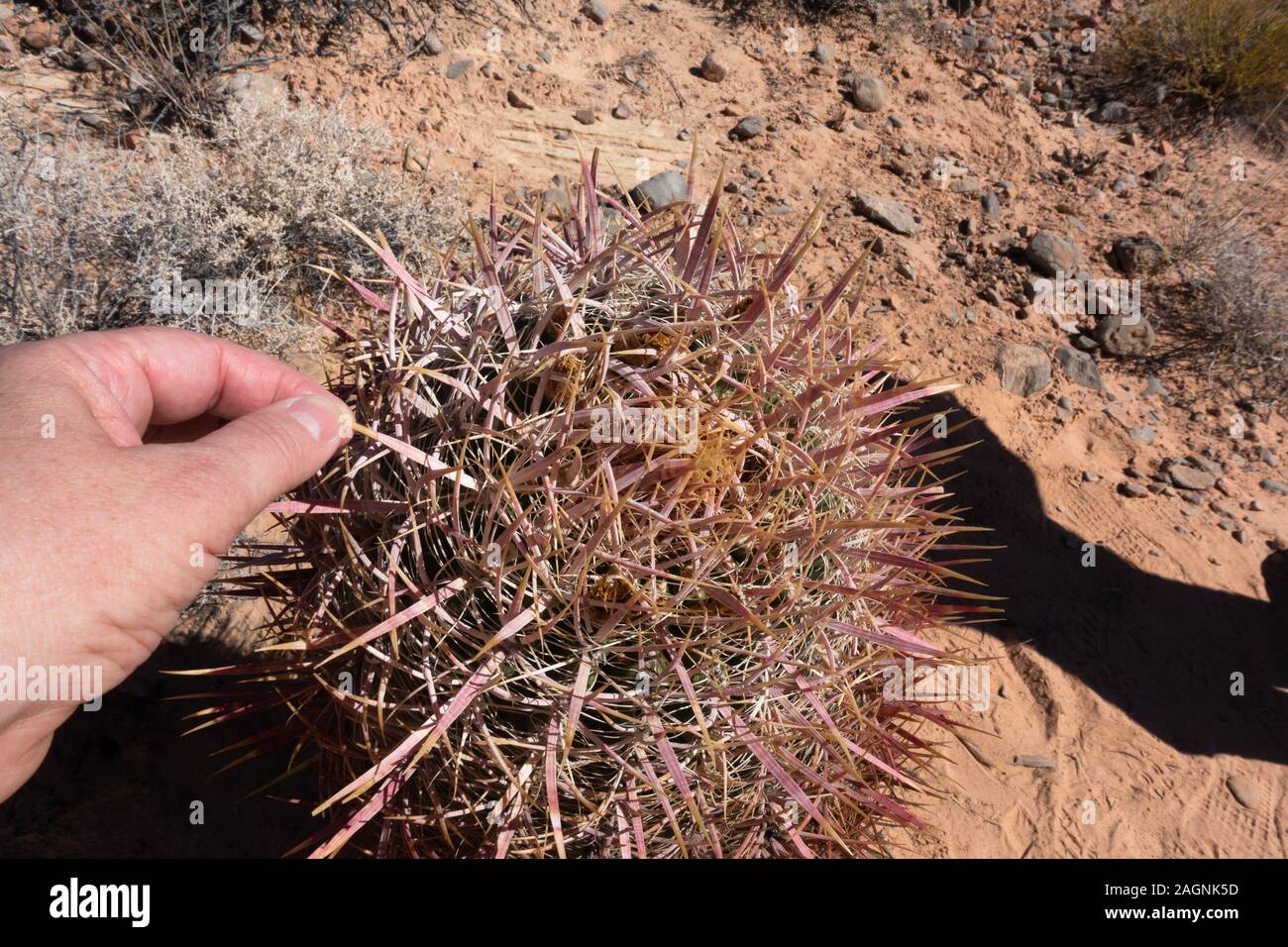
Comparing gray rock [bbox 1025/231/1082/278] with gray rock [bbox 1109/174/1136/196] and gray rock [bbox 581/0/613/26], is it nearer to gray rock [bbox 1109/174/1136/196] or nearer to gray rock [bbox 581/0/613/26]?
gray rock [bbox 1109/174/1136/196]

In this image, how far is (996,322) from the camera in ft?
13.1

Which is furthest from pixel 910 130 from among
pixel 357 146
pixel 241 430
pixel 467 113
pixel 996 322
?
pixel 241 430

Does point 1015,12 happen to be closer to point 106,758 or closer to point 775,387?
point 775,387

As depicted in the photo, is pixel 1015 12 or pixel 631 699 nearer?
pixel 631 699

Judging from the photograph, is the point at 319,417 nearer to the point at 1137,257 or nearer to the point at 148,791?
the point at 148,791

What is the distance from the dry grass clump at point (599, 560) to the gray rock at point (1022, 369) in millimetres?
2559

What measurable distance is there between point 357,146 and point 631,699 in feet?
10.8

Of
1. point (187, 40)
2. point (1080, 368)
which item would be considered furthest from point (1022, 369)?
point (187, 40)

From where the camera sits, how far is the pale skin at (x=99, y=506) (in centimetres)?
117

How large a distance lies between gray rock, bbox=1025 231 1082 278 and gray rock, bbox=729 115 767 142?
1534 millimetres


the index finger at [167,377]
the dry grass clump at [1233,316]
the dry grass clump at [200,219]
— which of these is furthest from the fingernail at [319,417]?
the dry grass clump at [1233,316]

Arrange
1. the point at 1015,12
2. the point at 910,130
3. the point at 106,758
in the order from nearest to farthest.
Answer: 1. the point at 106,758
2. the point at 910,130
3. the point at 1015,12

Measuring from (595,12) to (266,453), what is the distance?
14.4 ft

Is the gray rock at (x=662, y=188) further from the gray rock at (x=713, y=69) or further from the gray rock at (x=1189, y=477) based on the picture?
the gray rock at (x=1189, y=477)
